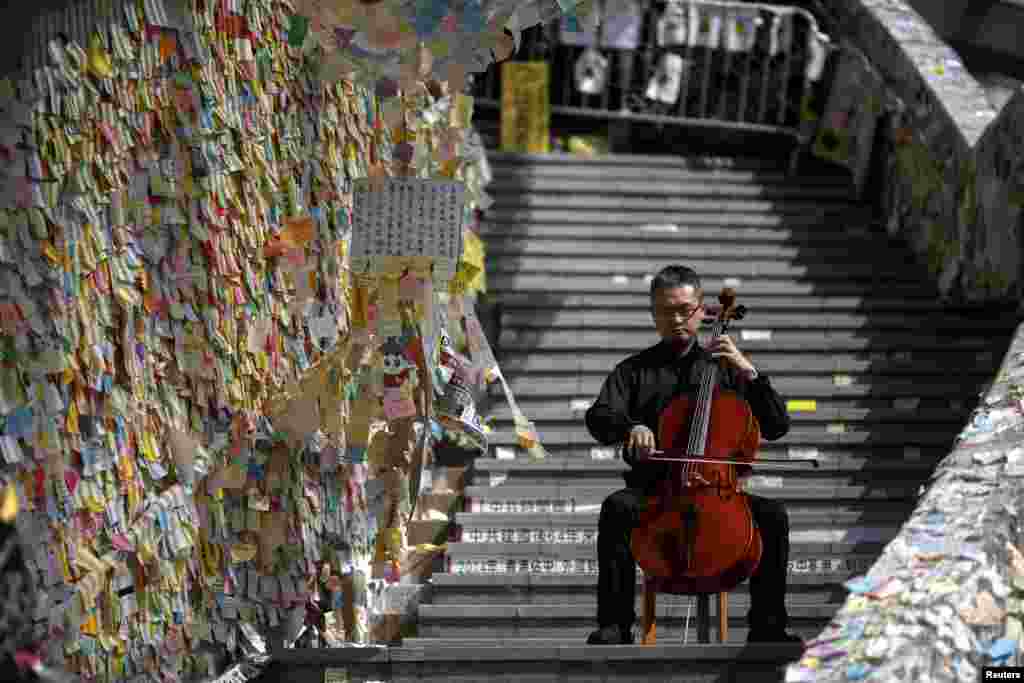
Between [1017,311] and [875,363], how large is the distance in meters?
0.97

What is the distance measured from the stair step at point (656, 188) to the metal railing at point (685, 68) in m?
1.24

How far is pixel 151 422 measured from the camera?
20.9ft

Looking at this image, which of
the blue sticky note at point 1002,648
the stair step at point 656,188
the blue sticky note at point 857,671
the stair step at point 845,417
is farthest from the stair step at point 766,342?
the blue sticky note at point 857,671

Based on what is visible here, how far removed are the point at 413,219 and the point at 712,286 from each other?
4030 millimetres

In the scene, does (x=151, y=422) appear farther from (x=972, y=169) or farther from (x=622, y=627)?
(x=972, y=169)

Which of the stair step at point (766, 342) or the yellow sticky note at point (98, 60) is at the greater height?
the yellow sticky note at point (98, 60)

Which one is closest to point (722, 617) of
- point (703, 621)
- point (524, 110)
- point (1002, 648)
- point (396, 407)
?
point (703, 621)

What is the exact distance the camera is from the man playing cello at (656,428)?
6.71 m

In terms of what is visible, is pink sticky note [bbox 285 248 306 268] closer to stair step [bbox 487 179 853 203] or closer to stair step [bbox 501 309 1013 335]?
stair step [bbox 501 309 1013 335]

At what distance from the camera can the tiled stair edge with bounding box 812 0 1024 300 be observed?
10.5m

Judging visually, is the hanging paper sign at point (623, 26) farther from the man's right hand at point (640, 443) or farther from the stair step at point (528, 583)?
the man's right hand at point (640, 443)

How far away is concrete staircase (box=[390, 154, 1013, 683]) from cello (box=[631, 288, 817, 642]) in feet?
0.81

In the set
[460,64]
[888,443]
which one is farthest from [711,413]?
[888,443]

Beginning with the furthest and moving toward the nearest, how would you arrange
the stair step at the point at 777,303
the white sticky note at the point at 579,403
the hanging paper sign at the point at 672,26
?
the hanging paper sign at the point at 672,26
the stair step at the point at 777,303
the white sticky note at the point at 579,403
